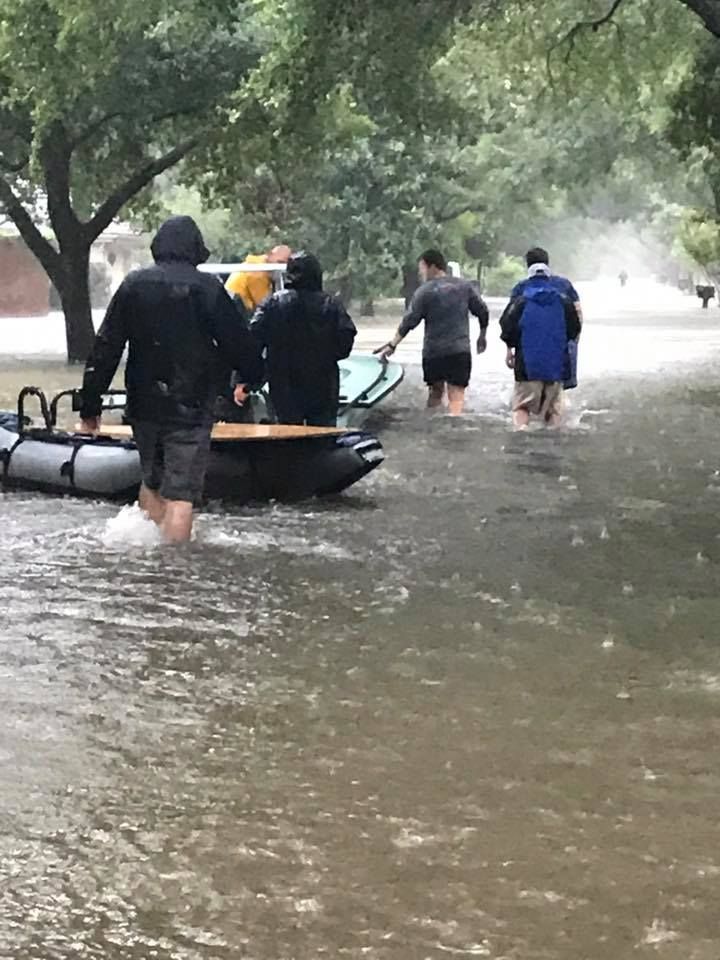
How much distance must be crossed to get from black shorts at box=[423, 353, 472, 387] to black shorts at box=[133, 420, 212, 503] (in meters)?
8.04

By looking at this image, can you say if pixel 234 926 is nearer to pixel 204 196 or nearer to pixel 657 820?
pixel 657 820

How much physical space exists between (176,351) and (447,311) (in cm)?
790

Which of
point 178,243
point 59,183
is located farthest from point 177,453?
point 59,183

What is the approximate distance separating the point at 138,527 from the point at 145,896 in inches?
222

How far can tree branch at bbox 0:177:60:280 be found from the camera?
27.2m

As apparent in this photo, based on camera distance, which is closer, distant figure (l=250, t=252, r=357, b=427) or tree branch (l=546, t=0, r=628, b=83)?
distant figure (l=250, t=252, r=357, b=427)

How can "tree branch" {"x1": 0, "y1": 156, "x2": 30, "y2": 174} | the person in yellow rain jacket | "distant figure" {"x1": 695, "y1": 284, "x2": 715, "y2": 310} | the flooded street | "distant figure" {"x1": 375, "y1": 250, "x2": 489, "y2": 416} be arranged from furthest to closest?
"distant figure" {"x1": 695, "y1": 284, "x2": 715, "y2": 310} → "tree branch" {"x1": 0, "y1": 156, "x2": 30, "y2": 174} → "distant figure" {"x1": 375, "y1": 250, "x2": 489, "y2": 416} → the person in yellow rain jacket → the flooded street

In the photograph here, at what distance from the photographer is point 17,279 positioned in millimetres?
65312

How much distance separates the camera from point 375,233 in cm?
4878

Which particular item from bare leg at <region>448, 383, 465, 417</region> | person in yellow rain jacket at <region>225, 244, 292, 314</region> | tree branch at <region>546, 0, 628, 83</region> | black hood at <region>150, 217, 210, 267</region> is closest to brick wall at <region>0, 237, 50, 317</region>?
tree branch at <region>546, 0, 628, 83</region>

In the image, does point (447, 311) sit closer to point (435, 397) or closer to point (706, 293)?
point (435, 397)

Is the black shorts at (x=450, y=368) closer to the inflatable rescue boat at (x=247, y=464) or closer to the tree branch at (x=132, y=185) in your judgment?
the inflatable rescue boat at (x=247, y=464)

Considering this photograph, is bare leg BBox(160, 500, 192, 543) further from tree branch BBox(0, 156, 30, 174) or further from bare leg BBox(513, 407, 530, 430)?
tree branch BBox(0, 156, 30, 174)

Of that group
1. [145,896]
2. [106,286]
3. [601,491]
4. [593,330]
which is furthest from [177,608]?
[106,286]
